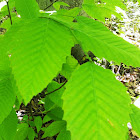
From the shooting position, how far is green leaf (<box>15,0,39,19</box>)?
580 mm

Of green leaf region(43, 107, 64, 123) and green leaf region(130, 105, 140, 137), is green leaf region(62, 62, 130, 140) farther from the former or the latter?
green leaf region(43, 107, 64, 123)

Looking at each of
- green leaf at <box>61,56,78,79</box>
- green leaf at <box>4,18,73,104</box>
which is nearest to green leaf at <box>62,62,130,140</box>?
green leaf at <box>4,18,73,104</box>

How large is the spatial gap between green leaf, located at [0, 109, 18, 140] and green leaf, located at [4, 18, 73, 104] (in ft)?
1.77

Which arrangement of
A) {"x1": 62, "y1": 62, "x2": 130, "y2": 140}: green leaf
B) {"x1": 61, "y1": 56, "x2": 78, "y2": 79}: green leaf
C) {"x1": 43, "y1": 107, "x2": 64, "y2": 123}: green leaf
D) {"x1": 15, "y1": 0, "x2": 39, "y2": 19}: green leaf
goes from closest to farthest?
{"x1": 62, "y1": 62, "x2": 130, "y2": 140}: green leaf → {"x1": 15, "y1": 0, "x2": 39, "y2": 19}: green leaf → {"x1": 61, "y1": 56, "x2": 78, "y2": 79}: green leaf → {"x1": 43, "y1": 107, "x2": 64, "y2": 123}: green leaf

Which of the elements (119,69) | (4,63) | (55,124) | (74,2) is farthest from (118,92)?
(119,69)

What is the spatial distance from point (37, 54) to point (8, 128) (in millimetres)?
591

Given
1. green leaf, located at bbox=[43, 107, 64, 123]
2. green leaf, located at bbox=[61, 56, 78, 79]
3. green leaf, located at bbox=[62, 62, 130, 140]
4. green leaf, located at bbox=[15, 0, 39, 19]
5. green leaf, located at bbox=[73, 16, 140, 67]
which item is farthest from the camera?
green leaf, located at bbox=[43, 107, 64, 123]

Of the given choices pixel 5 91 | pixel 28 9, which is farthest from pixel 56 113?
pixel 28 9

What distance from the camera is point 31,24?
0.44m

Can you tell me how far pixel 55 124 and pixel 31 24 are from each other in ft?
2.72

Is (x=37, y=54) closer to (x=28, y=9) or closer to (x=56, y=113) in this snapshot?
(x=28, y=9)

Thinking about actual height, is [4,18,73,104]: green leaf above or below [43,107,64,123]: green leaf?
above

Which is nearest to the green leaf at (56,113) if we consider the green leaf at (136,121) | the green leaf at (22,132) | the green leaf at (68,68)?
the green leaf at (22,132)

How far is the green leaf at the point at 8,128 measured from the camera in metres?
0.76
